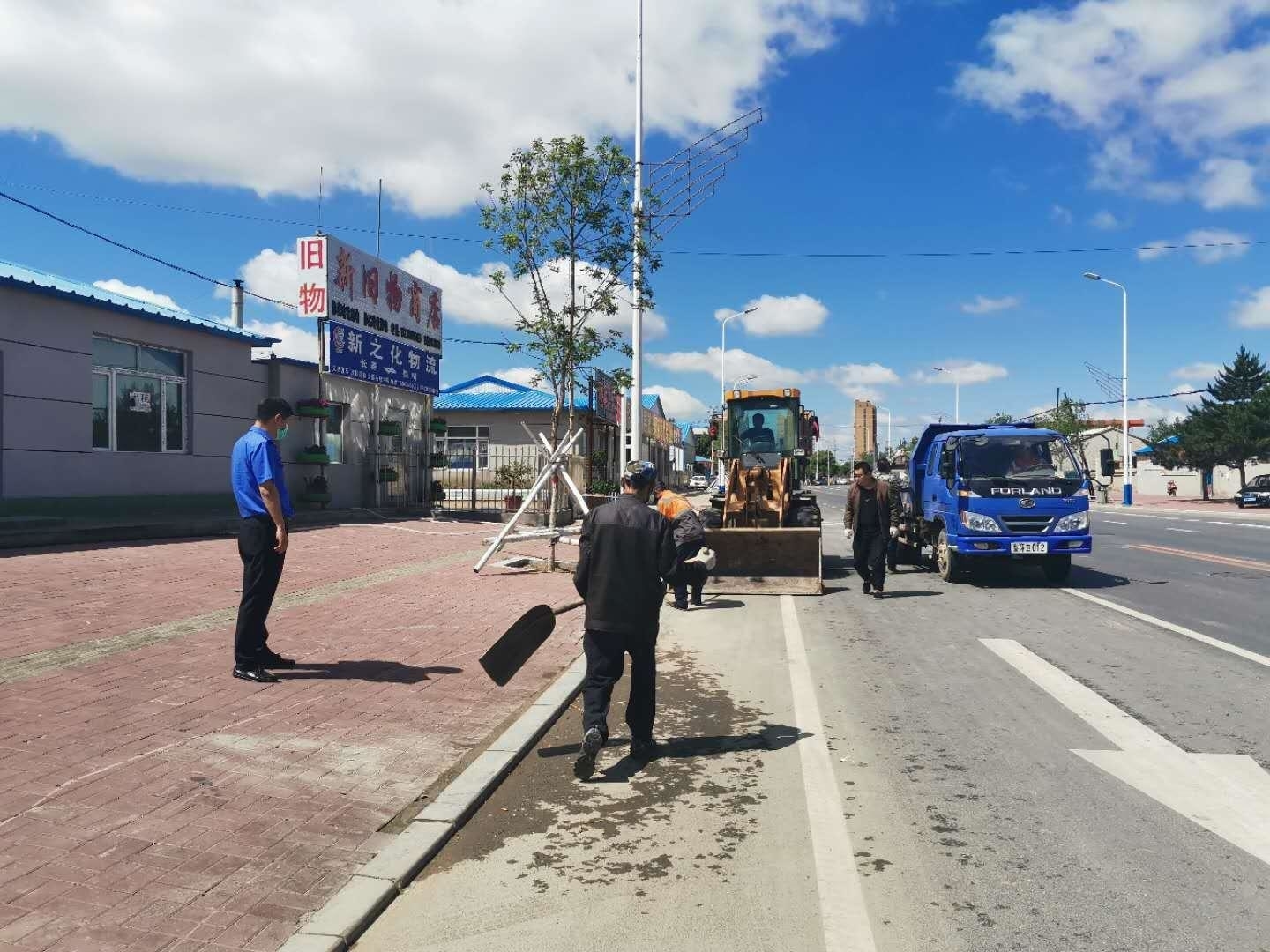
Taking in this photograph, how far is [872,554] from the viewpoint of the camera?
38.5 ft

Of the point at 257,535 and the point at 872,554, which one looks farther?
the point at 872,554

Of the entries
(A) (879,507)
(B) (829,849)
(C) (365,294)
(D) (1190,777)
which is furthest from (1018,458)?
(C) (365,294)

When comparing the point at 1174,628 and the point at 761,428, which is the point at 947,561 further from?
the point at 1174,628

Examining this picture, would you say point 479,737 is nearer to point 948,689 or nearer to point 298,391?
point 948,689

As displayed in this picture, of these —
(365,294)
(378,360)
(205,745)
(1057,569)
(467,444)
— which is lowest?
(205,745)

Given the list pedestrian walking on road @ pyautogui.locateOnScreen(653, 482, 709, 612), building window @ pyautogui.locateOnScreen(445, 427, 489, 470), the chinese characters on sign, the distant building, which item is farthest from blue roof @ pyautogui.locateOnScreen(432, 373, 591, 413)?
the distant building

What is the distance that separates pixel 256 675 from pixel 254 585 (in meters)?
0.63

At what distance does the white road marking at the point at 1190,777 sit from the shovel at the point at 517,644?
3.23m

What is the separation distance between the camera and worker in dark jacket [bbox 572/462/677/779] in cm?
505

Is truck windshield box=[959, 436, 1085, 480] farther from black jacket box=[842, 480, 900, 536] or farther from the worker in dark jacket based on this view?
the worker in dark jacket

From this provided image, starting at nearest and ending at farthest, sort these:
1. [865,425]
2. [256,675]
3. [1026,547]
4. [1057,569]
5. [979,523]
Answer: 1. [256,675]
2. [1026,547]
3. [979,523]
4. [1057,569]
5. [865,425]

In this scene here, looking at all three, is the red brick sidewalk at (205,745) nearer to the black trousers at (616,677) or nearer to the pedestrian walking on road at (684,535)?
the black trousers at (616,677)

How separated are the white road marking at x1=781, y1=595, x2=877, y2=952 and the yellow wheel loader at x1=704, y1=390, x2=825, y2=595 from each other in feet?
19.1

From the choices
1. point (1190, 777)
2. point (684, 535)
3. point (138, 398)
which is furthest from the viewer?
point (138, 398)
